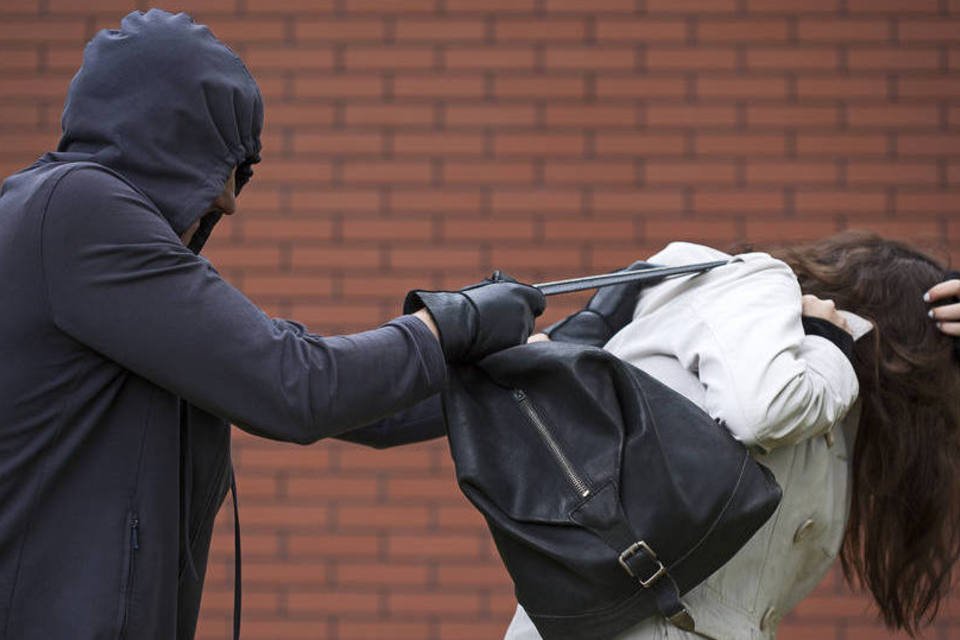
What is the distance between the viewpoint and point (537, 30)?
4.58 meters

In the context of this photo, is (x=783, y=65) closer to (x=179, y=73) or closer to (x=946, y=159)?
(x=946, y=159)

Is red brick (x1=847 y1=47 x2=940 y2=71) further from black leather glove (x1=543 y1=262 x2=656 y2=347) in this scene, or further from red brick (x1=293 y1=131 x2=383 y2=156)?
black leather glove (x1=543 y1=262 x2=656 y2=347)

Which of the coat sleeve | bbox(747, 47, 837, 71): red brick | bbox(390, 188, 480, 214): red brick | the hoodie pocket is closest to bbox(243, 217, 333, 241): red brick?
bbox(390, 188, 480, 214): red brick

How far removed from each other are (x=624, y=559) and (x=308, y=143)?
107 inches

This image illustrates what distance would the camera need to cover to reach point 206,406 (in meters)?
1.92

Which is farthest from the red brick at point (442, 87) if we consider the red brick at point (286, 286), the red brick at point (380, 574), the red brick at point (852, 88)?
the red brick at point (380, 574)

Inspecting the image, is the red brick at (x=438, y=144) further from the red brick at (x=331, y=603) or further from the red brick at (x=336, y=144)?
the red brick at (x=331, y=603)

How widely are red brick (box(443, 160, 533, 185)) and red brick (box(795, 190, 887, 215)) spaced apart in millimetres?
828

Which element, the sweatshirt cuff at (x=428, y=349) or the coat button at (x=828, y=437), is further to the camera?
the coat button at (x=828, y=437)

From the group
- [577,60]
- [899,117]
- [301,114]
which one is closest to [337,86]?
[301,114]

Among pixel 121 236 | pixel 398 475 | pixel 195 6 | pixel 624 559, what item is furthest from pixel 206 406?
pixel 195 6

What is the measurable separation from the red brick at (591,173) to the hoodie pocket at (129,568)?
9.14 ft

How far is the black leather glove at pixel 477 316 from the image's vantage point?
2.10m

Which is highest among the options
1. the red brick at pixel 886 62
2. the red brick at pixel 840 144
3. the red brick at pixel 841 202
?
the red brick at pixel 886 62
